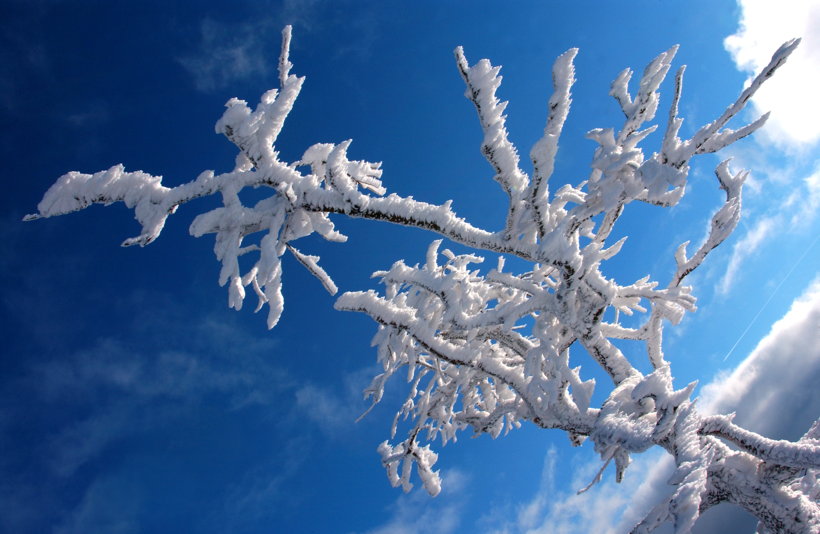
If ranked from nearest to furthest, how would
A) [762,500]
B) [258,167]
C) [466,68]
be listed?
[466,68], [258,167], [762,500]

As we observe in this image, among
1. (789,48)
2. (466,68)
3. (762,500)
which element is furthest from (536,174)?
(762,500)

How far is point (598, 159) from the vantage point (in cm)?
459

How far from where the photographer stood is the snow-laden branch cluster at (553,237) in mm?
4285

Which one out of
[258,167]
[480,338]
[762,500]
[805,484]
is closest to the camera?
[258,167]

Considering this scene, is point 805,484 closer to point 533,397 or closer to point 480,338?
point 533,397

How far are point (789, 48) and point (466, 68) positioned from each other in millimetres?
2793

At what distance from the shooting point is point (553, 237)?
4.75 meters

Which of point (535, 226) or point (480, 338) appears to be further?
point (480, 338)

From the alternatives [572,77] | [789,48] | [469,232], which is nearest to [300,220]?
[469,232]

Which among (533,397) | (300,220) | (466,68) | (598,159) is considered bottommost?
(533,397)

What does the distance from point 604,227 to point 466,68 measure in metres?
3.17

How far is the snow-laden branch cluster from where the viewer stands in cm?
429

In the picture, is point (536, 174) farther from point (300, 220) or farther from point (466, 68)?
point (300, 220)

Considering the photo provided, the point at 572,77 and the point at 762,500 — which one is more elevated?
the point at 572,77
